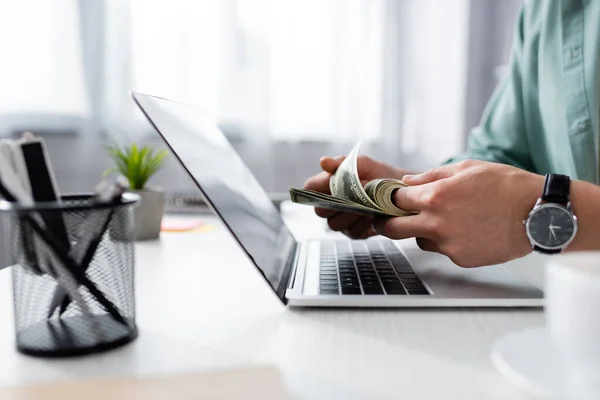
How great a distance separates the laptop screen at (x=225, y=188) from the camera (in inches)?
19.5

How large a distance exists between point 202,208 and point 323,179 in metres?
0.43

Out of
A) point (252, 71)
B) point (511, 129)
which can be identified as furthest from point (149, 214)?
point (252, 71)

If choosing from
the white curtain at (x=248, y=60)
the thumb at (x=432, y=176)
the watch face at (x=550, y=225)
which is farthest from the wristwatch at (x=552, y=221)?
the white curtain at (x=248, y=60)

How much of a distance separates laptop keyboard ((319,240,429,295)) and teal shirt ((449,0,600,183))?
0.55 m

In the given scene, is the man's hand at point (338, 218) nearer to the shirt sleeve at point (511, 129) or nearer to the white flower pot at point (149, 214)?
the white flower pot at point (149, 214)

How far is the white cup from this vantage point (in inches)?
12.5

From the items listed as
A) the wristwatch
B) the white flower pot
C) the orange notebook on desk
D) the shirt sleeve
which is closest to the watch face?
the wristwatch

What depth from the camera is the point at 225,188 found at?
0.60 meters

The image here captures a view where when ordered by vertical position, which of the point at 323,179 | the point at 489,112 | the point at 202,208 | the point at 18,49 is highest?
the point at 18,49

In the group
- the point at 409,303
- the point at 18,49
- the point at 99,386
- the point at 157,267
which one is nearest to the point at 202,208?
the point at 157,267

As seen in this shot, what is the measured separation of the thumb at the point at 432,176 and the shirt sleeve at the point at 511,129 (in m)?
0.67

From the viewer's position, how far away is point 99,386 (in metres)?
0.36

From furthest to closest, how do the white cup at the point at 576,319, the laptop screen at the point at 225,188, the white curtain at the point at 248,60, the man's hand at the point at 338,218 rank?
the white curtain at the point at 248,60
the man's hand at the point at 338,218
the laptop screen at the point at 225,188
the white cup at the point at 576,319

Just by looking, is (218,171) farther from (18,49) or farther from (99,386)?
(18,49)
